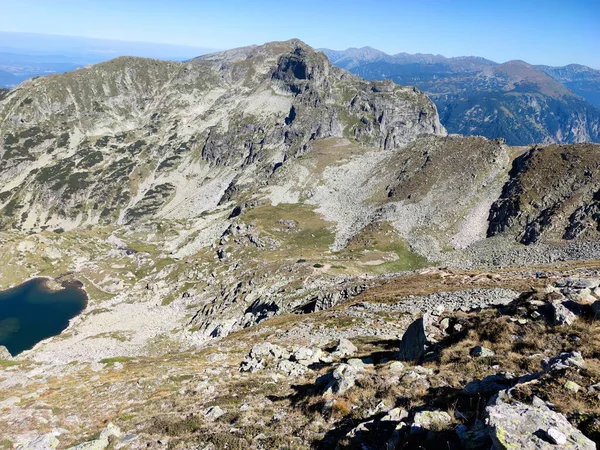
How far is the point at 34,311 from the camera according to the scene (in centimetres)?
14075

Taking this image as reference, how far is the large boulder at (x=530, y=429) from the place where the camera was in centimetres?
961

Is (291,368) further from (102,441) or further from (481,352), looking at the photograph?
(481,352)

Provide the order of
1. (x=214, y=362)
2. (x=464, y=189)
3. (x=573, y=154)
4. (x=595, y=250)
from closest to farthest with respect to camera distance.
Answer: (x=214, y=362), (x=595, y=250), (x=573, y=154), (x=464, y=189)

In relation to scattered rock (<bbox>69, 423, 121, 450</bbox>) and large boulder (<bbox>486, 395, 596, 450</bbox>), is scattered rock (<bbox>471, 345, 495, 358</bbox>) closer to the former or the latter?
large boulder (<bbox>486, 395, 596, 450</bbox>)

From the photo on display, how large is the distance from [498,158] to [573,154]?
72.3ft

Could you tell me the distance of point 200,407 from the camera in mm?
23219

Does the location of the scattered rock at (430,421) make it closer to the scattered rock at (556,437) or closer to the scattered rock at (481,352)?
the scattered rock at (556,437)

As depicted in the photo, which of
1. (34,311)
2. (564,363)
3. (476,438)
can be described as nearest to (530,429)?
(476,438)

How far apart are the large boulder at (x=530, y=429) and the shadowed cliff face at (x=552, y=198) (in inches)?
3803

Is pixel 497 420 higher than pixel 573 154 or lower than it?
lower

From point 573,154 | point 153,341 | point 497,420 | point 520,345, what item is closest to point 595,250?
point 573,154

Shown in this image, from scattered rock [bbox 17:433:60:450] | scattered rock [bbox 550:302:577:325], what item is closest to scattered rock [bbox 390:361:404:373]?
scattered rock [bbox 550:302:577:325]

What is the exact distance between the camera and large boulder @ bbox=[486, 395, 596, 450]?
961cm

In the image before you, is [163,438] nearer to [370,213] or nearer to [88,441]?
[88,441]
